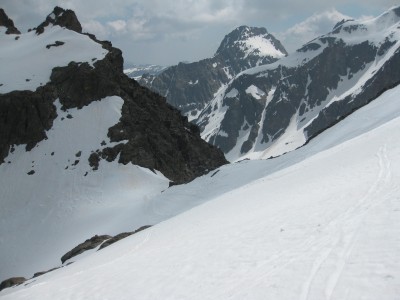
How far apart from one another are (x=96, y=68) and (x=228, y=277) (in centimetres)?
6722

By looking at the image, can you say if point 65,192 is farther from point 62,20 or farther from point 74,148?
point 62,20

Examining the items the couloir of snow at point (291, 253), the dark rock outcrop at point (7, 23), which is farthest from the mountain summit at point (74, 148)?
the couloir of snow at point (291, 253)

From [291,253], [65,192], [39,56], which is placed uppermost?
[39,56]

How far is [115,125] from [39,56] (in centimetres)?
2869

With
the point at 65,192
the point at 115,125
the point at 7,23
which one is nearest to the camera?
the point at 65,192

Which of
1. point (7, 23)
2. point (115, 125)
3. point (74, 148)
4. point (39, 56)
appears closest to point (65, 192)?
point (74, 148)

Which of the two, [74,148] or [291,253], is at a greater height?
[74,148]

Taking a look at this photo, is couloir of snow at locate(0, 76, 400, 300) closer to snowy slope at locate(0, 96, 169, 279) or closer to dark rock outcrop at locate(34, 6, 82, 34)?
snowy slope at locate(0, 96, 169, 279)

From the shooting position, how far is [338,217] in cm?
1320

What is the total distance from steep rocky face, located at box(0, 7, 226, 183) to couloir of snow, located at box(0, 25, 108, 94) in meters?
1.98

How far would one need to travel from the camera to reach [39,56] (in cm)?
7712

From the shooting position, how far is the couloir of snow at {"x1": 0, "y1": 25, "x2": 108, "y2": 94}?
70.2 m

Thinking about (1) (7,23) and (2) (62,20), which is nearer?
(2) (62,20)

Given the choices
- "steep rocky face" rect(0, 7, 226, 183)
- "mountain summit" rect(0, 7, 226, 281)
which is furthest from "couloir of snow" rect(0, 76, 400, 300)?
"steep rocky face" rect(0, 7, 226, 183)
